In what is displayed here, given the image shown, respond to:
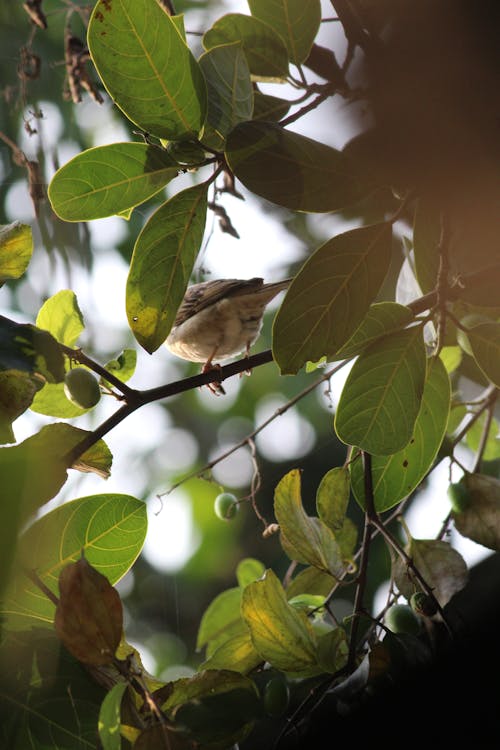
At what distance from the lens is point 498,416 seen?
2.61m

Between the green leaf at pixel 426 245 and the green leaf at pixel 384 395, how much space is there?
7.7 inches

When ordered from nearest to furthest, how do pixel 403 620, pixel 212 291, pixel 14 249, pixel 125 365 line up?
pixel 14 249 → pixel 403 620 → pixel 125 365 → pixel 212 291

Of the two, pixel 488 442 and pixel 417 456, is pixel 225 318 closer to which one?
pixel 488 442

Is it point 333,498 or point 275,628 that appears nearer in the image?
point 275,628

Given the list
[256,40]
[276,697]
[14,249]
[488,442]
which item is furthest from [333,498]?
[488,442]

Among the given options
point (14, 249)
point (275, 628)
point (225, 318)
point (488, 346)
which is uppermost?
point (225, 318)

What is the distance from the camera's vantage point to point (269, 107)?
158 cm

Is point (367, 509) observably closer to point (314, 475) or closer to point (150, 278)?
point (150, 278)

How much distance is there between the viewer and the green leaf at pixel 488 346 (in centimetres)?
148

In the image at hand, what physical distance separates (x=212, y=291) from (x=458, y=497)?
1172mm

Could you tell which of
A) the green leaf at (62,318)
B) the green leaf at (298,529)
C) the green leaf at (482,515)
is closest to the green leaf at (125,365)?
the green leaf at (62,318)

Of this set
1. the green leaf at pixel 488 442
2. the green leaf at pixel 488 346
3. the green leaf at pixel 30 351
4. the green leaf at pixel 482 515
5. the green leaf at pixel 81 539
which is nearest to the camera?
the green leaf at pixel 30 351

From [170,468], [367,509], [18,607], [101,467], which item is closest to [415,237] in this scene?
[367,509]

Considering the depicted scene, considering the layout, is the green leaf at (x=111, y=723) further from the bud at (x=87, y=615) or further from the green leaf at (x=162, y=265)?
the green leaf at (x=162, y=265)
